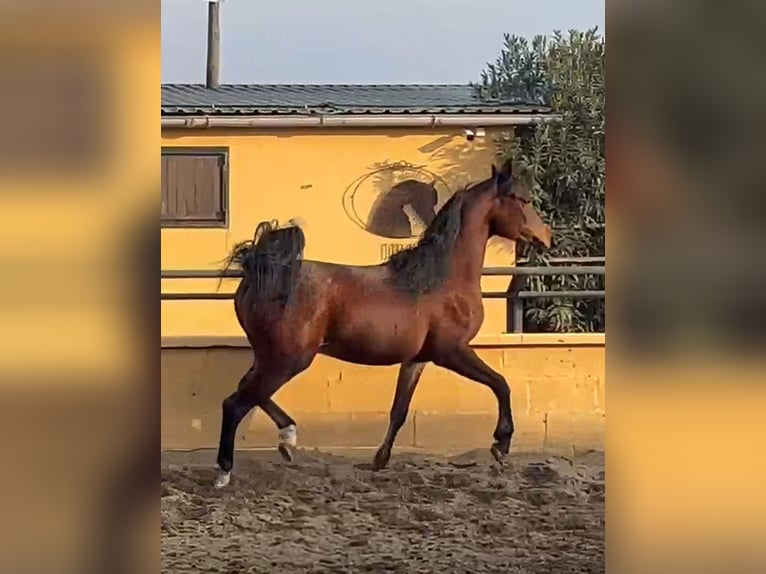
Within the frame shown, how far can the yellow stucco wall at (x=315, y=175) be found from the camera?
20.7 ft

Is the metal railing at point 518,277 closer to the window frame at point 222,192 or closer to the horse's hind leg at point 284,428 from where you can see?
the window frame at point 222,192

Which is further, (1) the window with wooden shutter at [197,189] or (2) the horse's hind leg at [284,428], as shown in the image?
(1) the window with wooden shutter at [197,189]

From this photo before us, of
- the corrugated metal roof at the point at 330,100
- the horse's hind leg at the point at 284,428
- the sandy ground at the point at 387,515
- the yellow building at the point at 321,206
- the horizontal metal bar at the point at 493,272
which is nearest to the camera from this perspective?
the sandy ground at the point at 387,515

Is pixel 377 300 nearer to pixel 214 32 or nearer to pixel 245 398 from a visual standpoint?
pixel 245 398

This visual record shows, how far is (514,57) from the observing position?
699cm

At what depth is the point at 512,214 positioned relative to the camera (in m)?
5.47

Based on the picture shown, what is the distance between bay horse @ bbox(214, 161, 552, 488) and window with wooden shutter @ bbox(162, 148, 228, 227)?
916 millimetres

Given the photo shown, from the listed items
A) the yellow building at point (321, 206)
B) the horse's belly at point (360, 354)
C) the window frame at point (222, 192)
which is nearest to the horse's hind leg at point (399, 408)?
the horse's belly at point (360, 354)

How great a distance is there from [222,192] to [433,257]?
1574mm

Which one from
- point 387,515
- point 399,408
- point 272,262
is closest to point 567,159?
point 399,408
